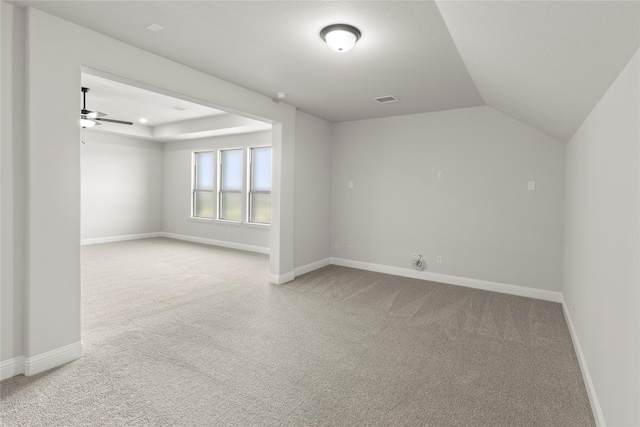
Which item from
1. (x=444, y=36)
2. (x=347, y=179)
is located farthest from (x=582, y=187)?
(x=347, y=179)

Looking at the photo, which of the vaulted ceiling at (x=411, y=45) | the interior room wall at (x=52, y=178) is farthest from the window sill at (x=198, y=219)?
the interior room wall at (x=52, y=178)

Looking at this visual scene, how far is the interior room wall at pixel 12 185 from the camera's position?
2342 millimetres

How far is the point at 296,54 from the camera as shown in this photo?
9.98 feet

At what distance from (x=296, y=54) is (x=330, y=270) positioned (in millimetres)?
3574

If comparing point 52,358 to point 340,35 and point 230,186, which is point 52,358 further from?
point 230,186

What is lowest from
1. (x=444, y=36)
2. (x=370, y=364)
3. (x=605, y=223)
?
(x=370, y=364)

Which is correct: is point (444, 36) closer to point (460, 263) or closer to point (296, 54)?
point (296, 54)

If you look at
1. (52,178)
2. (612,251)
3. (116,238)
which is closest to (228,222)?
(116,238)

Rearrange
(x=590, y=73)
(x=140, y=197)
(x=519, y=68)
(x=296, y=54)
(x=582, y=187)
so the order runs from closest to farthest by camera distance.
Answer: (x=590, y=73)
(x=519, y=68)
(x=582, y=187)
(x=296, y=54)
(x=140, y=197)

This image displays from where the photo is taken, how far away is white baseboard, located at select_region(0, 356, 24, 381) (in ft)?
7.81

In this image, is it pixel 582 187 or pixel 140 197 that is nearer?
pixel 582 187

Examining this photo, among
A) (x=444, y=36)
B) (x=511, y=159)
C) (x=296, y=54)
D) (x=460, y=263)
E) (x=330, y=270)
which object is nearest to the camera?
(x=444, y=36)

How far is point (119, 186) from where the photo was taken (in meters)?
8.25

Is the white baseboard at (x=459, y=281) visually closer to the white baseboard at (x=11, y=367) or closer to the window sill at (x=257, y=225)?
the window sill at (x=257, y=225)
